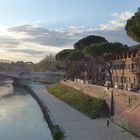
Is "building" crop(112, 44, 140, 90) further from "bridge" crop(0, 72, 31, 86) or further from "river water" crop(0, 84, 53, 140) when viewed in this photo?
"bridge" crop(0, 72, 31, 86)

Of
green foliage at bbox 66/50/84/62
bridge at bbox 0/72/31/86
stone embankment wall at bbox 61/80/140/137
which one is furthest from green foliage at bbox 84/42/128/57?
bridge at bbox 0/72/31/86

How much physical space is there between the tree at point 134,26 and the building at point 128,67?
14.9 m

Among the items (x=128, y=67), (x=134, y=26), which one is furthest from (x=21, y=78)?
(x=134, y=26)

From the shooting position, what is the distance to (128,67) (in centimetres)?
5341

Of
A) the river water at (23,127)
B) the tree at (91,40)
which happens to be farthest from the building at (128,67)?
the river water at (23,127)

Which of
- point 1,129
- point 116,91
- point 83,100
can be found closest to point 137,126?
point 116,91

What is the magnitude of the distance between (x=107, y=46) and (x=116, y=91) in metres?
12.0

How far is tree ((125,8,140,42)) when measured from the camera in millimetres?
29375

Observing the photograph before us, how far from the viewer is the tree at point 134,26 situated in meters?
29.4

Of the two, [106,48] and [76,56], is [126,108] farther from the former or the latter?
[76,56]

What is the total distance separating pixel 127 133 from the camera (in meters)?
24.5

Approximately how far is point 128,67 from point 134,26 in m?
23.6

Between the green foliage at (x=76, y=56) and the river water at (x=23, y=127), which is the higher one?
the green foliage at (x=76, y=56)

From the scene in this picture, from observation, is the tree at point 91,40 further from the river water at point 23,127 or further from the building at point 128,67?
the river water at point 23,127
